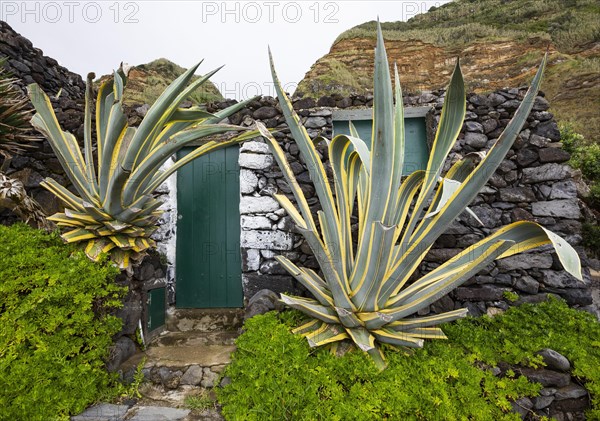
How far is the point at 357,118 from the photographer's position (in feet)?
8.95

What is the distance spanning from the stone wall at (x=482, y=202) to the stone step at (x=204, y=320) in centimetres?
33

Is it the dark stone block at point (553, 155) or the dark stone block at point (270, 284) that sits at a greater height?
the dark stone block at point (553, 155)

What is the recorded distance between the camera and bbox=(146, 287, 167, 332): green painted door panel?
222cm

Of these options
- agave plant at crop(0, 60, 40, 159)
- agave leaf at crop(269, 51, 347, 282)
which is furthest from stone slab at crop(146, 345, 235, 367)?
agave plant at crop(0, 60, 40, 159)

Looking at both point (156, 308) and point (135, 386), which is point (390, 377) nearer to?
point (135, 386)

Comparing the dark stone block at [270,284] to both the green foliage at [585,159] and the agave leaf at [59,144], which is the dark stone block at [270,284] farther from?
the green foliage at [585,159]

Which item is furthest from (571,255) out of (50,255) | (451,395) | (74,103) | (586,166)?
(586,166)

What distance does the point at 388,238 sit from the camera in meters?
1.33

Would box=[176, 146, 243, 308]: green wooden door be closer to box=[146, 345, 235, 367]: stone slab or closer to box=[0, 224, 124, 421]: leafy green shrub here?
box=[146, 345, 235, 367]: stone slab

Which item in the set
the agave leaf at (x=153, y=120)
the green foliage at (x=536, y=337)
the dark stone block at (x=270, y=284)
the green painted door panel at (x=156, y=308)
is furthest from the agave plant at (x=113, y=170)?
the green foliage at (x=536, y=337)

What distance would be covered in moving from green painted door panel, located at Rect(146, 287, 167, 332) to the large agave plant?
1274mm

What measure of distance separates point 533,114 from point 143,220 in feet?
9.71

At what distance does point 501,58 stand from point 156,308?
37.4 ft

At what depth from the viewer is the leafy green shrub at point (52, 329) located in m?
1.25
